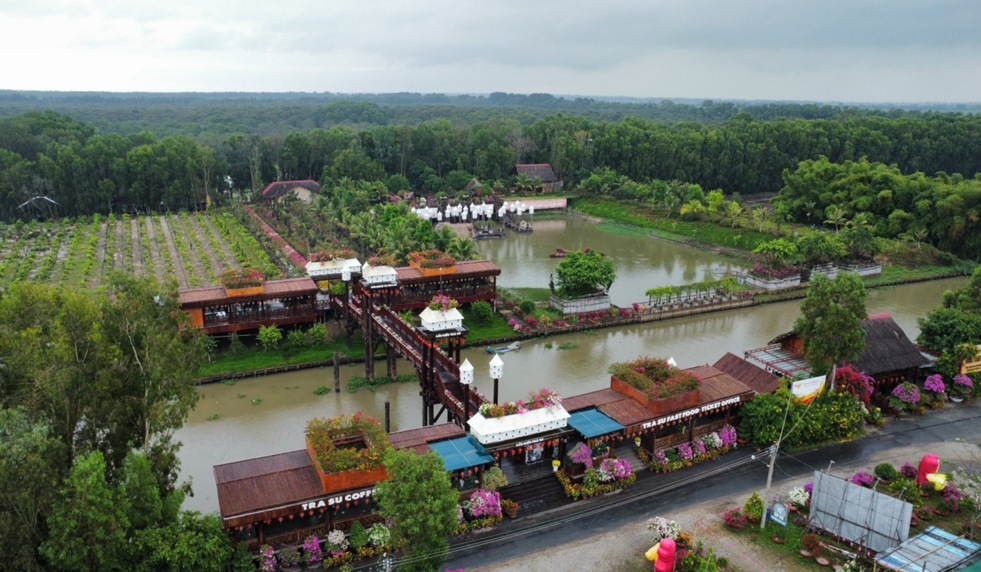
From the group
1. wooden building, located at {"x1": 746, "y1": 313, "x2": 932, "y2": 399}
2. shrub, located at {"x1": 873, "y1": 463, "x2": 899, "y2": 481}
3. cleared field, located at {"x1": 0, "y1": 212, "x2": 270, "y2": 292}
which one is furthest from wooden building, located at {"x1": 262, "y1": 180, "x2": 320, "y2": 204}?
shrub, located at {"x1": 873, "y1": 463, "x2": 899, "y2": 481}

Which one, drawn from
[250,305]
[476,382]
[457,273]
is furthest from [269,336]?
[457,273]

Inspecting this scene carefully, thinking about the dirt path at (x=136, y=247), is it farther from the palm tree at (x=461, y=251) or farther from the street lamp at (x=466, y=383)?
the street lamp at (x=466, y=383)

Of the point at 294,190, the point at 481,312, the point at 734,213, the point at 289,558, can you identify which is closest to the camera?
the point at 289,558

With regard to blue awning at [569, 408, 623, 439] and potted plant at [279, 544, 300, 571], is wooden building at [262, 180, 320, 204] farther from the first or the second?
potted plant at [279, 544, 300, 571]

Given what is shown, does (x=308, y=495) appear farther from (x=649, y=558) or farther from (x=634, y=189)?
(x=634, y=189)

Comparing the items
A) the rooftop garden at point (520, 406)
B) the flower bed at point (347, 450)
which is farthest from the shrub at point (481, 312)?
the flower bed at point (347, 450)

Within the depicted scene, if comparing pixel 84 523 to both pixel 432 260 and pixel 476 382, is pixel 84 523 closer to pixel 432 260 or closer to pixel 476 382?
pixel 476 382

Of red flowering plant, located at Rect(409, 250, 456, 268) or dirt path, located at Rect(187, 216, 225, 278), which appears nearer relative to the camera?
red flowering plant, located at Rect(409, 250, 456, 268)
